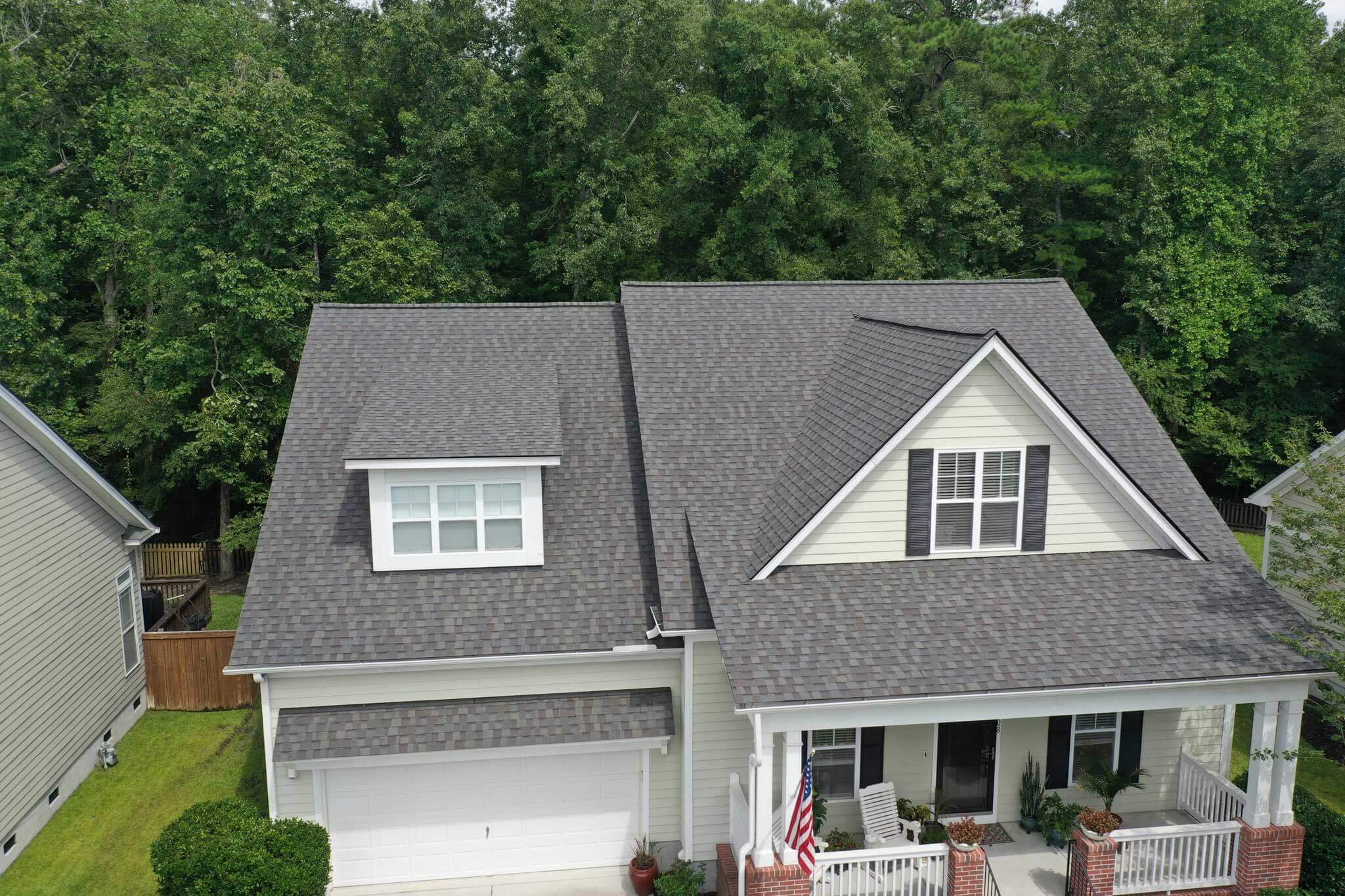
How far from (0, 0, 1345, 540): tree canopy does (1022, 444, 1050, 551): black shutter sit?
17.4 metres

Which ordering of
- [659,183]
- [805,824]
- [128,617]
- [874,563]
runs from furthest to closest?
[659,183] < [128,617] < [874,563] < [805,824]

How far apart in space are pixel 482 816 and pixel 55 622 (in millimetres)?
8058

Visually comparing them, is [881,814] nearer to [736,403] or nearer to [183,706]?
[736,403]

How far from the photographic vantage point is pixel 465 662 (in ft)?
43.5

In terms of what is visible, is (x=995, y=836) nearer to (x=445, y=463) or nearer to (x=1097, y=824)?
(x=1097, y=824)

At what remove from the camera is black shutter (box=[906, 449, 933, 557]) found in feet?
45.2

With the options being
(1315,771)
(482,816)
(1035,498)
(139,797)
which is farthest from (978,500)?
(139,797)

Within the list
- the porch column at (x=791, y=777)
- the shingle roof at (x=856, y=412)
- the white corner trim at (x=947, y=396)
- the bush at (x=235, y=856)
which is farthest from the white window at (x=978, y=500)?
the bush at (x=235, y=856)

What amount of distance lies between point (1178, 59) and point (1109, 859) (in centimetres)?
2868

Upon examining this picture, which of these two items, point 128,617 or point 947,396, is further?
point 128,617

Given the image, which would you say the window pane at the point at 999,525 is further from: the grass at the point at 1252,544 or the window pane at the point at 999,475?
the grass at the point at 1252,544

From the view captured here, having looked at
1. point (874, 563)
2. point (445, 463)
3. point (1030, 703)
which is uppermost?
point (445, 463)

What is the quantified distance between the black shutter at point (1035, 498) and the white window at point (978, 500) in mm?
77

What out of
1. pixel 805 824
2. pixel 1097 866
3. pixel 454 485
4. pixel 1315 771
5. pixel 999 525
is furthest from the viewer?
pixel 1315 771
